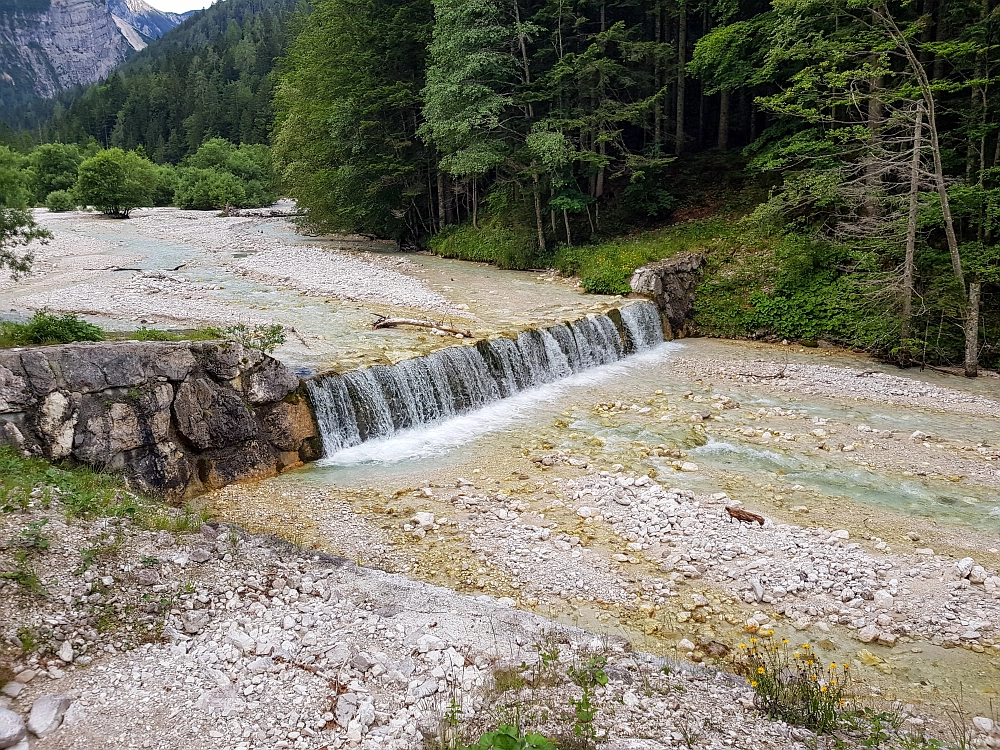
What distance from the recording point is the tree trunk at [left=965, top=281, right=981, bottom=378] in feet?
45.4

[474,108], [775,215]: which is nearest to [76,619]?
[775,215]

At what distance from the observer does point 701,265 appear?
20.1 meters

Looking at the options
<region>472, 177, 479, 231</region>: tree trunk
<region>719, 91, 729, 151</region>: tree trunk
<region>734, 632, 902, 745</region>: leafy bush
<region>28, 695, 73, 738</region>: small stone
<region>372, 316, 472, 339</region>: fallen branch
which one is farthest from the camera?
<region>472, 177, 479, 231</region>: tree trunk

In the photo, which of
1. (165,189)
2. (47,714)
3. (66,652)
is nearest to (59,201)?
(165,189)

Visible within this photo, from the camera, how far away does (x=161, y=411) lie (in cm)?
904

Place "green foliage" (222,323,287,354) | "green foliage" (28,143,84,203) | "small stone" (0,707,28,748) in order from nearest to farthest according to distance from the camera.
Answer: "small stone" (0,707,28,748) < "green foliage" (222,323,287,354) < "green foliage" (28,143,84,203)

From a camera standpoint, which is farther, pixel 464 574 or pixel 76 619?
pixel 464 574

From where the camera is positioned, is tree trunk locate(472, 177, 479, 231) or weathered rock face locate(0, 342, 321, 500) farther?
tree trunk locate(472, 177, 479, 231)

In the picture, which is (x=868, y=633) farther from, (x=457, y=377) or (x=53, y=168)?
(x=53, y=168)

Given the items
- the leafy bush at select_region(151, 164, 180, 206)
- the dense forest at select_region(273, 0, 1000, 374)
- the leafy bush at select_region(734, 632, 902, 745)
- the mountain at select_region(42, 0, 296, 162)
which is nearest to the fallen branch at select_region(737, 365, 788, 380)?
the dense forest at select_region(273, 0, 1000, 374)

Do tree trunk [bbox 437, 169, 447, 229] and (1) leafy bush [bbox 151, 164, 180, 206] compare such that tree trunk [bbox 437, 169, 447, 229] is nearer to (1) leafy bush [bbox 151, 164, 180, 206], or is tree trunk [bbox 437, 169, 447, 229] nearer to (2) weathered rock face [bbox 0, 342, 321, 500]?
(2) weathered rock face [bbox 0, 342, 321, 500]

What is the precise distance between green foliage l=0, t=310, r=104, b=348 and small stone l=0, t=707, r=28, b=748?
21.5 ft

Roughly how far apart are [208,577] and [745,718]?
4908 millimetres

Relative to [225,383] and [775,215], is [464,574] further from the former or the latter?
[775,215]
